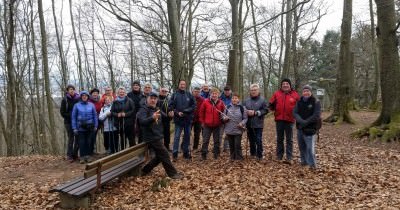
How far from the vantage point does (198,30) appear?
70.0 feet

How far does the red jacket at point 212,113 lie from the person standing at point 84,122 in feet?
9.14

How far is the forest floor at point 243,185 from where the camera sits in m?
5.89

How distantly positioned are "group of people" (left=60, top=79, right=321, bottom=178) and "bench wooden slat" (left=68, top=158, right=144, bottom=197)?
1.02 ft

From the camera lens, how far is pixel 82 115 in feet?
28.6

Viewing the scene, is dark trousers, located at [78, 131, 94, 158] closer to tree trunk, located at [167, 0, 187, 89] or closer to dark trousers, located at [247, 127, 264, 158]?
tree trunk, located at [167, 0, 187, 89]

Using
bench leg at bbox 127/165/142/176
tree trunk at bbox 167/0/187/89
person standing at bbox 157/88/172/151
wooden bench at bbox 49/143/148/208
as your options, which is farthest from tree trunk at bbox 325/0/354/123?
wooden bench at bbox 49/143/148/208

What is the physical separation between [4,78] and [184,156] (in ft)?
58.8

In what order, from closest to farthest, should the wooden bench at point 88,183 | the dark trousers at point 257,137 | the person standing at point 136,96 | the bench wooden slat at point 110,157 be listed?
1. the bench wooden slat at point 110,157
2. the wooden bench at point 88,183
3. the dark trousers at point 257,137
4. the person standing at point 136,96

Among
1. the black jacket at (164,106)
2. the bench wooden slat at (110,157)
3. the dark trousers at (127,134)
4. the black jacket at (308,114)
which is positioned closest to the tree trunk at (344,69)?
the black jacket at (308,114)

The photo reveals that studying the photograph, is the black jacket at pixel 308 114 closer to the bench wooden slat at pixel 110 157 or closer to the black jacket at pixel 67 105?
the bench wooden slat at pixel 110 157

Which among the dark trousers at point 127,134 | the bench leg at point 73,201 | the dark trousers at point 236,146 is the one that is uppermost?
the dark trousers at point 127,134

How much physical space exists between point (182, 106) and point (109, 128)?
6.45 feet

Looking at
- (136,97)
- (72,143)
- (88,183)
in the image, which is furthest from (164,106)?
(88,183)

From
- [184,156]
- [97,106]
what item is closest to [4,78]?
[97,106]
